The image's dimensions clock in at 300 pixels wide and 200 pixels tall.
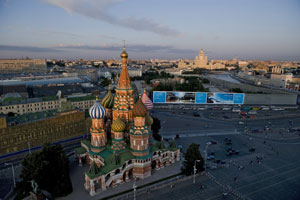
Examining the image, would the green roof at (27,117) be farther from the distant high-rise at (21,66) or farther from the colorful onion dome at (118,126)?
the distant high-rise at (21,66)

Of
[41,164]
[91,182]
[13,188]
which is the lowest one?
[13,188]

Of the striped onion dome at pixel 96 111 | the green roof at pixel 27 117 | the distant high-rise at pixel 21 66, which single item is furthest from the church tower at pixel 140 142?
the distant high-rise at pixel 21 66

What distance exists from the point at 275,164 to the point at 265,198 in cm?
1208

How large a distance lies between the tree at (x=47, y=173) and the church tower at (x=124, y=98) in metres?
11.6

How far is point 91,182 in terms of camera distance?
2739cm

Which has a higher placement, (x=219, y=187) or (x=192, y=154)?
(x=192, y=154)

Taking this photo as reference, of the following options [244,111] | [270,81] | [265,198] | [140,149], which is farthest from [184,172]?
[270,81]

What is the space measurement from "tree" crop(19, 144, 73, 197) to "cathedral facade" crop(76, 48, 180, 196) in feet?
11.5

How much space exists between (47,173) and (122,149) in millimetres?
11357

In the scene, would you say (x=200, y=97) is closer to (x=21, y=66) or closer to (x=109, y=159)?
(x=109, y=159)

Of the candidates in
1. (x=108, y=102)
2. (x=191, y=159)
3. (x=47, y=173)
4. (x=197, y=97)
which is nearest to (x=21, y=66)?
(x=197, y=97)

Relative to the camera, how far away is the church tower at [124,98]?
34156mm

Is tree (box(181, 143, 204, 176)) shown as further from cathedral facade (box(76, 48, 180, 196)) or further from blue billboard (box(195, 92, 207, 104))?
blue billboard (box(195, 92, 207, 104))

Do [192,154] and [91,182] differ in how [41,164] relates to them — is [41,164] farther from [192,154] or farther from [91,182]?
[192,154]
